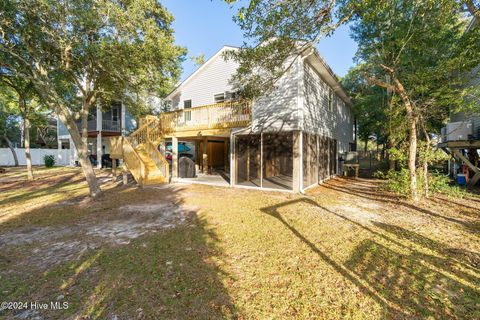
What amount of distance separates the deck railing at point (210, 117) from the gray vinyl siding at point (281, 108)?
50 centimetres

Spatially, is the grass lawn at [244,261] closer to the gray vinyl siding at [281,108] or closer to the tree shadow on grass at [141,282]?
the tree shadow on grass at [141,282]

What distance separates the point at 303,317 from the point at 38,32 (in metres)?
11.2

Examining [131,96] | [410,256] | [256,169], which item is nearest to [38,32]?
[131,96]

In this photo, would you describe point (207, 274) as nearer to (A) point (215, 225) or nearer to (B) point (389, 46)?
(A) point (215, 225)

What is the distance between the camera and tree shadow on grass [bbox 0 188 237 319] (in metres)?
2.38

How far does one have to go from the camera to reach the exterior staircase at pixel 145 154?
9.98 m

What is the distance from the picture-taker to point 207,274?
3084 millimetres

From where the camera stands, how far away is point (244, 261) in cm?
345

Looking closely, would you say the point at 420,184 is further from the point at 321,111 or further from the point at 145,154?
the point at 145,154

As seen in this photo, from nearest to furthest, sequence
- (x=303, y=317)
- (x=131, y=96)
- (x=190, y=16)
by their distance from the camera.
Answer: (x=303, y=317) → (x=190, y=16) → (x=131, y=96)

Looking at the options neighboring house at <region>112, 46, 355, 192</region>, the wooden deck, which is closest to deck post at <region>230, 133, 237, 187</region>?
neighboring house at <region>112, 46, 355, 192</region>

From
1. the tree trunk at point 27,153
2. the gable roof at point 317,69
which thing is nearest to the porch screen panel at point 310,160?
the gable roof at point 317,69

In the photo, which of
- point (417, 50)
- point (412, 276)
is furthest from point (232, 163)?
point (417, 50)

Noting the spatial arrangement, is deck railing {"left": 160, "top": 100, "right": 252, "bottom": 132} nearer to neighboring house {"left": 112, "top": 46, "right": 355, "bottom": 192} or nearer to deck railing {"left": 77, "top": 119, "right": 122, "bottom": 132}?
neighboring house {"left": 112, "top": 46, "right": 355, "bottom": 192}
